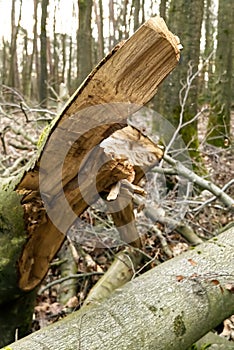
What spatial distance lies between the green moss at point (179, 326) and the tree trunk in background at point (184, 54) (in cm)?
391

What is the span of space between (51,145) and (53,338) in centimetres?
91

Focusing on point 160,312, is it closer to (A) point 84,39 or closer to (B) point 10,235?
(B) point 10,235

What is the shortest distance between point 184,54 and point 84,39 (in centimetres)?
367

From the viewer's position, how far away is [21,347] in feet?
6.49

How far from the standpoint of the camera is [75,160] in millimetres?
2258

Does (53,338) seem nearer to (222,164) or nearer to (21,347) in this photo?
(21,347)

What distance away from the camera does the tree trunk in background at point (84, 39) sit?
350 inches

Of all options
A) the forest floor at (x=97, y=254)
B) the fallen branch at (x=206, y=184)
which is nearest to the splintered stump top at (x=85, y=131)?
the forest floor at (x=97, y=254)

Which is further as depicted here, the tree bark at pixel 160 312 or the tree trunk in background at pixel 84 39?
Answer: the tree trunk in background at pixel 84 39

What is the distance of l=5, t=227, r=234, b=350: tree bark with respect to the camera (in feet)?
6.53

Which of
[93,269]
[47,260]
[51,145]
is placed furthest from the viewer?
[93,269]

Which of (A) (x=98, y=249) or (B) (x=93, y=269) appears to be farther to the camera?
(A) (x=98, y=249)

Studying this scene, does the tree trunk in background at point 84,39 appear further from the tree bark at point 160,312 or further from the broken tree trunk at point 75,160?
the tree bark at point 160,312

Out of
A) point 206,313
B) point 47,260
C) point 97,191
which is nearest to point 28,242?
point 47,260
